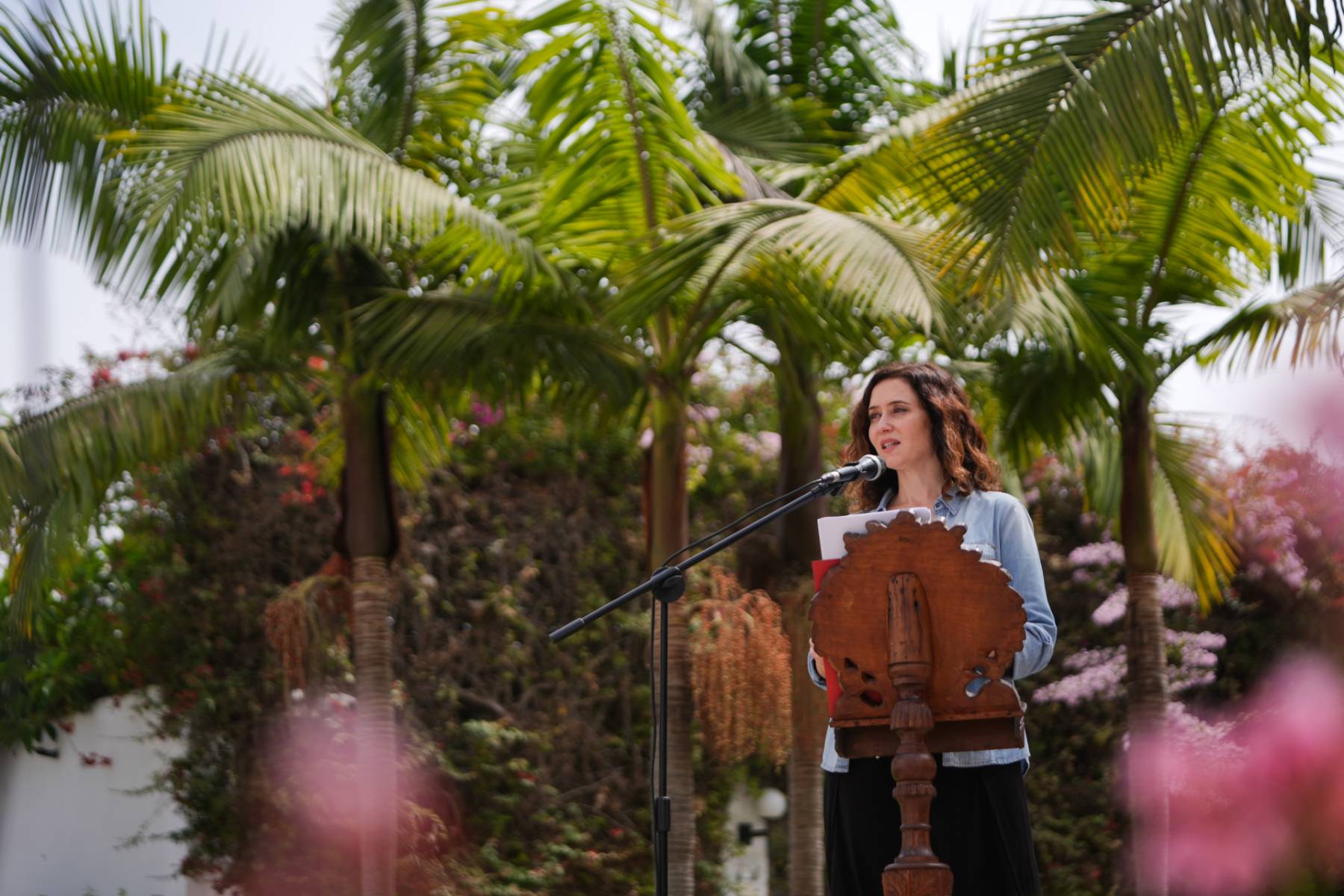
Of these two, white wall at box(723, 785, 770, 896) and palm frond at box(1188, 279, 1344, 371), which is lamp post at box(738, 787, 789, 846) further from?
palm frond at box(1188, 279, 1344, 371)

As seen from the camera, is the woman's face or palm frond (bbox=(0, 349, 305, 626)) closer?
the woman's face

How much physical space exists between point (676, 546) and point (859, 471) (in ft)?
12.7

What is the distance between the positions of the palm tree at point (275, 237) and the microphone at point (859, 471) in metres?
3.25

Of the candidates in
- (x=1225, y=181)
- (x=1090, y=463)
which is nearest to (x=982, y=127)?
Result: (x=1225, y=181)

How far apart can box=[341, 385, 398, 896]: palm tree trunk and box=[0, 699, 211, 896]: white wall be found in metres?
2.46

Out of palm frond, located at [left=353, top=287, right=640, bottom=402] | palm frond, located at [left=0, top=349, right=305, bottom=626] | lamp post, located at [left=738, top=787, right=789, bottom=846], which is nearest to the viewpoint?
palm frond, located at [left=353, top=287, right=640, bottom=402]

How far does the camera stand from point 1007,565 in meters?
3.02

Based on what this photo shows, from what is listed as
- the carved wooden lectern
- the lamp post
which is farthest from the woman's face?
the lamp post

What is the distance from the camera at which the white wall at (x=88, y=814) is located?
917 centimetres

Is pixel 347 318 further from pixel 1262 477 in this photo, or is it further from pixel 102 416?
pixel 1262 477

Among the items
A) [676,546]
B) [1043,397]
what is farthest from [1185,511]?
[676,546]

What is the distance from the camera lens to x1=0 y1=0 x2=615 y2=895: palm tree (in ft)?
19.8

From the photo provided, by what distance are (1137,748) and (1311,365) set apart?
262cm

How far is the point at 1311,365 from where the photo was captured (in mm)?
5348
